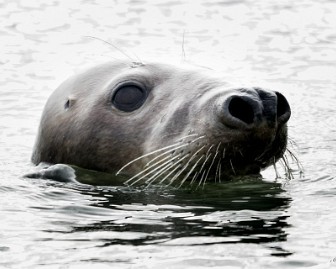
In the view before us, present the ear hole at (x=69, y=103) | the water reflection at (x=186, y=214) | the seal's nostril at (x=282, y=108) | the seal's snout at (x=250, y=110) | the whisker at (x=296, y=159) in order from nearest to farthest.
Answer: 1. the water reflection at (x=186, y=214)
2. the seal's snout at (x=250, y=110)
3. the seal's nostril at (x=282, y=108)
4. the whisker at (x=296, y=159)
5. the ear hole at (x=69, y=103)

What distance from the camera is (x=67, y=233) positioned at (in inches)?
303

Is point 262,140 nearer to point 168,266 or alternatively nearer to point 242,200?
point 242,200

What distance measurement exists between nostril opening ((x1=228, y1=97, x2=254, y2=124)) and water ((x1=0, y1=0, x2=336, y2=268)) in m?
0.60

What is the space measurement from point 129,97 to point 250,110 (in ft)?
5.43

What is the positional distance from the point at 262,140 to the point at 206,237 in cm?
126

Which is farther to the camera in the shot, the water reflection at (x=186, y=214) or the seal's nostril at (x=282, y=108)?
the seal's nostril at (x=282, y=108)

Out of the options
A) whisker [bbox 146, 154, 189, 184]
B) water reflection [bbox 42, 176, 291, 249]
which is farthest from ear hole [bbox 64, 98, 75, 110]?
whisker [bbox 146, 154, 189, 184]

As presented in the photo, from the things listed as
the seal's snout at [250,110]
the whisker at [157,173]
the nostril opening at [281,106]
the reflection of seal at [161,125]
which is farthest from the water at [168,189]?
the seal's snout at [250,110]

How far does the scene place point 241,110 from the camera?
844 centimetres

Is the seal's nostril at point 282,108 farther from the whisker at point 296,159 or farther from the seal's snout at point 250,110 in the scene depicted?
the whisker at point 296,159

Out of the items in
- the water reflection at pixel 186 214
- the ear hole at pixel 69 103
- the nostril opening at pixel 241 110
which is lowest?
the water reflection at pixel 186 214

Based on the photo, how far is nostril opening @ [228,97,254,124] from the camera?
834 centimetres

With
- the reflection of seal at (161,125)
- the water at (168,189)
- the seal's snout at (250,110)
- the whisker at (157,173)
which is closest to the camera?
the water at (168,189)

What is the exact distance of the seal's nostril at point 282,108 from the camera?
8.57m
